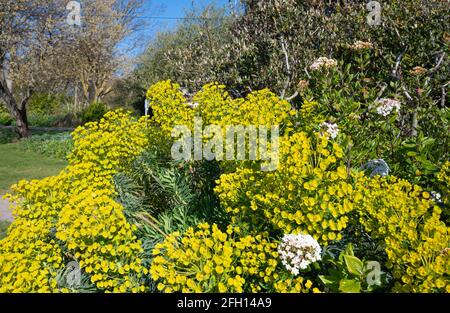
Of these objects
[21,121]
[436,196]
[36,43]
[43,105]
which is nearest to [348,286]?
[436,196]

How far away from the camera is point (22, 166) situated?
9.93m

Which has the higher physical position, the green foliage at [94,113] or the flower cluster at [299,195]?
the green foliage at [94,113]

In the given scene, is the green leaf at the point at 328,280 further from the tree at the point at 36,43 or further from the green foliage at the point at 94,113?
the green foliage at the point at 94,113

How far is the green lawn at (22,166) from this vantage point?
852 cm

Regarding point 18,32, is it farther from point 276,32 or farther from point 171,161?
point 171,161

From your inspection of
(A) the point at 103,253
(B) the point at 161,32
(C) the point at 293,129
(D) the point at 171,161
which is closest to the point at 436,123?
(C) the point at 293,129

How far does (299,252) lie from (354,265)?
281mm

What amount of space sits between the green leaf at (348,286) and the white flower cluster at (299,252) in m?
0.15

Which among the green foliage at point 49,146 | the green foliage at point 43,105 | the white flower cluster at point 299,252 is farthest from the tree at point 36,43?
the white flower cluster at point 299,252

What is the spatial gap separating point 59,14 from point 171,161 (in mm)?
13001

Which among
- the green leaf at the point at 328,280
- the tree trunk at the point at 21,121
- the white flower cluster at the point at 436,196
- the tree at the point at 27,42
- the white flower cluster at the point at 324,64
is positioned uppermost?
the tree at the point at 27,42

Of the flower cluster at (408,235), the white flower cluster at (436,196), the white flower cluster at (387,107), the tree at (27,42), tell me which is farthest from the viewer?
the tree at (27,42)

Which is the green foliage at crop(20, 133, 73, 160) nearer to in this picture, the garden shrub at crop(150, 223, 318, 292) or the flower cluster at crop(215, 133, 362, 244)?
the flower cluster at crop(215, 133, 362, 244)

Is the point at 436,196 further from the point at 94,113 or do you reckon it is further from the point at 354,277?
the point at 94,113
